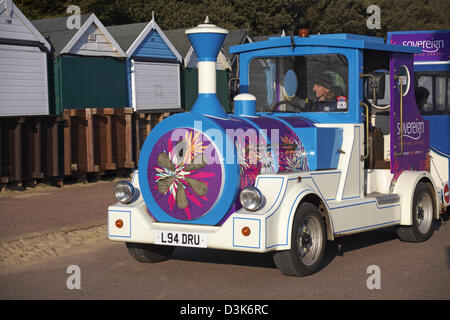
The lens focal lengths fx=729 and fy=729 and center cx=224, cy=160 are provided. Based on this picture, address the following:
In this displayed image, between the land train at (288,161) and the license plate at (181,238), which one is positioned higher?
the land train at (288,161)

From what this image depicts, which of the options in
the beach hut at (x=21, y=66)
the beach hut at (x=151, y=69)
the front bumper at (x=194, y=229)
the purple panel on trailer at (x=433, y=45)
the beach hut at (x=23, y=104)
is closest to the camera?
the front bumper at (x=194, y=229)

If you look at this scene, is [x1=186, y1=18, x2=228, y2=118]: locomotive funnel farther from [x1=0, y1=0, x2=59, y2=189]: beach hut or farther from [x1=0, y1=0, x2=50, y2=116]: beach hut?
[x1=0, y1=0, x2=50, y2=116]: beach hut

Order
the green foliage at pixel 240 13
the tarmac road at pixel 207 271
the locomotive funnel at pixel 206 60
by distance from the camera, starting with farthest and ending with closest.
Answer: the green foliage at pixel 240 13 < the locomotive funnel at pixel 206 60 < the tarmac road at pixel 207 271

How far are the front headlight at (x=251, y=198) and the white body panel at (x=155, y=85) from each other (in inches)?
Answer: 544

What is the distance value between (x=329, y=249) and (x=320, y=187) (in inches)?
55.0

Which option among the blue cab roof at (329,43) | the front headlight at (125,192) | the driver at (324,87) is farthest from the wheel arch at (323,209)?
the blue cab roof at (329,43)

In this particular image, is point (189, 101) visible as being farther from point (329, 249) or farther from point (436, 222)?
point (329, 249)

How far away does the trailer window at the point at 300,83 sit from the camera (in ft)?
28.4

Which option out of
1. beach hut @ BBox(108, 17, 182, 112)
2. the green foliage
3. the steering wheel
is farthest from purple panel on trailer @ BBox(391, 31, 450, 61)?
the green foliage

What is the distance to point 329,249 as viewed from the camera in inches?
353

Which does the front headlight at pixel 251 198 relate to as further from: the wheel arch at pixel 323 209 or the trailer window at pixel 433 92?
the trailer window at pixel 433 92

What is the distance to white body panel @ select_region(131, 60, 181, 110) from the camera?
2050cm

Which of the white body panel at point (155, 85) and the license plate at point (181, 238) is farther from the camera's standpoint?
the white body panel at point (155, 85)

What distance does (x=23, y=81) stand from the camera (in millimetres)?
16953
